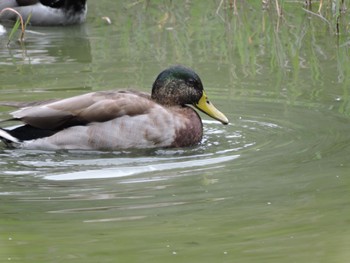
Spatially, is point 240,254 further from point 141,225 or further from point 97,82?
point 97,82

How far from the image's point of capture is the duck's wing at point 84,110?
8.24 m

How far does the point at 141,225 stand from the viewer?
5980 mm

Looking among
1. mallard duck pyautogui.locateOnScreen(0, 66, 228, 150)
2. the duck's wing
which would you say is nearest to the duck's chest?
mallard duck pyautogui.locateOnScreen(0, 66, 228, 150)

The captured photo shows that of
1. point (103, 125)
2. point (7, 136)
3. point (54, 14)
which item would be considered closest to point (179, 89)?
point (103, 125)

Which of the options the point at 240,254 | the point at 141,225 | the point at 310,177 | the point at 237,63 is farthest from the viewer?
the point at 237,63

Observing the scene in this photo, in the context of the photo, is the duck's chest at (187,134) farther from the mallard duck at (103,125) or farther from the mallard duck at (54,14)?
the mallard duck at (54,14)

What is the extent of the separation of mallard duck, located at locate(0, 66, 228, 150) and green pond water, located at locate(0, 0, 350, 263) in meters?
0.12

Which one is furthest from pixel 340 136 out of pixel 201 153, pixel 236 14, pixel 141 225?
pixel 236 14

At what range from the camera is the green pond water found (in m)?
5.66

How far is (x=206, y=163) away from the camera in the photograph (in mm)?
7539

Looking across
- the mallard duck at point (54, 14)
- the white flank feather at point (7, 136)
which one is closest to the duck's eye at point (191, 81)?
the white flank feather at point (7, 136)

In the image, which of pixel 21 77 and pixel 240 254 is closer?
pixel 240 254

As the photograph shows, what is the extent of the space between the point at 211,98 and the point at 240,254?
4.26 meters

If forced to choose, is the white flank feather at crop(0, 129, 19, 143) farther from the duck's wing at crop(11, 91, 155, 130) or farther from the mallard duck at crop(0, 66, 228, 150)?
the duck's wing at crop(11, 91, 155, 130)
